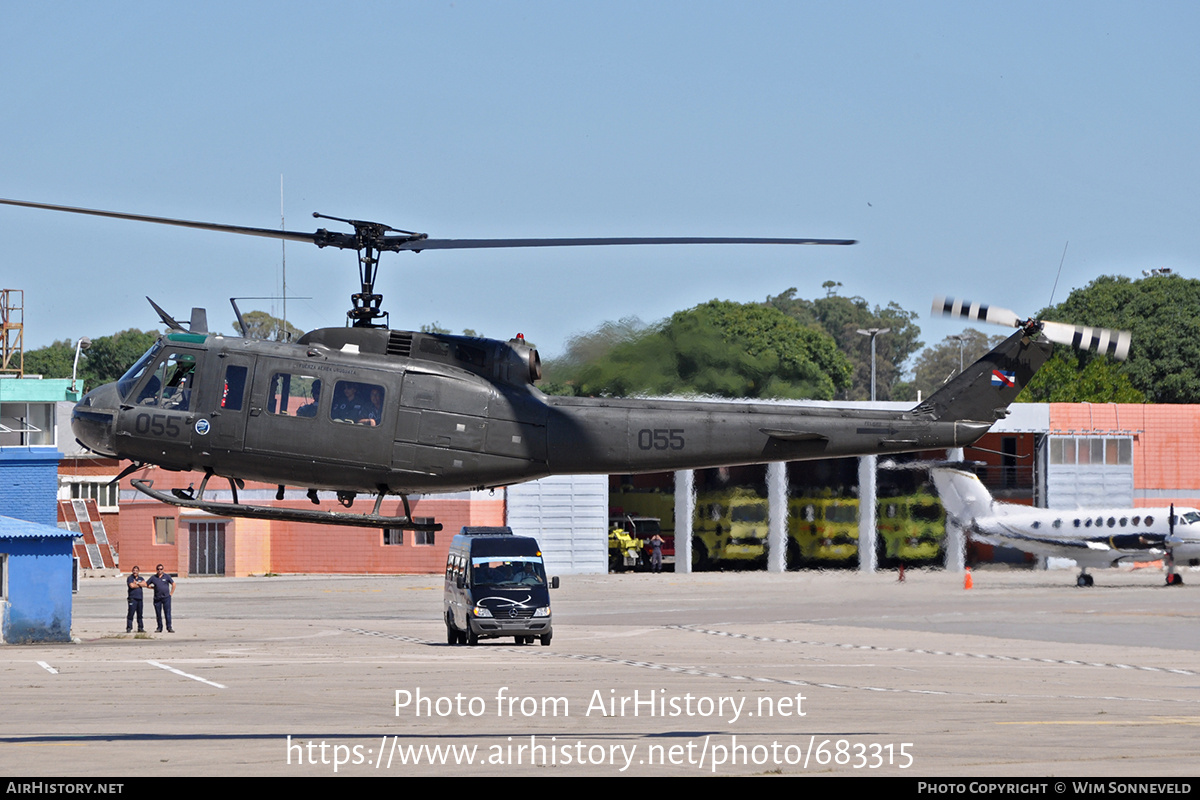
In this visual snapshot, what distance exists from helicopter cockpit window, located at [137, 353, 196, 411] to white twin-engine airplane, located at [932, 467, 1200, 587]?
46.4 meters

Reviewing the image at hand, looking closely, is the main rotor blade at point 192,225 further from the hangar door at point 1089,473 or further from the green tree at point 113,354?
the green tree at point 113,354

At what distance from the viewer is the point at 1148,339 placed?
9500cm

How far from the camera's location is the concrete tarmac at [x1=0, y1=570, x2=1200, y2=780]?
21.2 meters

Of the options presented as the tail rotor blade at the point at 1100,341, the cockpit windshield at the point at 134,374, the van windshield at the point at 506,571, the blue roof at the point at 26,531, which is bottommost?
the van windshield at the point at 506,571

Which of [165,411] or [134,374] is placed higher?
[134,374]

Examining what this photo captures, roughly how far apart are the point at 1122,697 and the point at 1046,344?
15.0m

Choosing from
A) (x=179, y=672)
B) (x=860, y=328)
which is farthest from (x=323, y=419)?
(x=860, y=328)

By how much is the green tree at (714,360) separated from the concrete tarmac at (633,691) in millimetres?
6612

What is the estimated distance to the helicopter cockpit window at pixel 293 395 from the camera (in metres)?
15.7

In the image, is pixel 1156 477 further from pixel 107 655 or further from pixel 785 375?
pixel 107 655

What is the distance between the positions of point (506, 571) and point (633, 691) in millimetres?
8235

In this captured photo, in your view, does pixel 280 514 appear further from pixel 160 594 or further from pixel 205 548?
pixel 205 548

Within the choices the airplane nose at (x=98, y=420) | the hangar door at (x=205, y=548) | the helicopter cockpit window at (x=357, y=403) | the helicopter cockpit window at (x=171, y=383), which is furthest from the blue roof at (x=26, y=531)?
the hangar door at (x=205, y=548)

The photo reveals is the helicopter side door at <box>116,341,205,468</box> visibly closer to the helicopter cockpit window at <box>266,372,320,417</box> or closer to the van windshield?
the helicopter cockpit window at <box>266,372,320,417</box>
